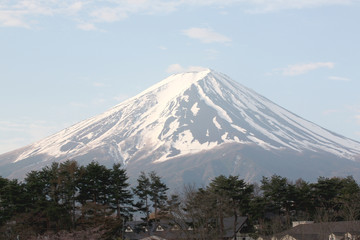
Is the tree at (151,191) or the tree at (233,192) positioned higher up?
the tree at (151,191)

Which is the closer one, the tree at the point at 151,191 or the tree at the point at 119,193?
the tree at the point at 119,193

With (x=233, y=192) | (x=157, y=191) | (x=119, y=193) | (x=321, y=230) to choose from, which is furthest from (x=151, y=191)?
(x=321, y=230)

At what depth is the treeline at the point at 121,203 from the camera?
1655 inches

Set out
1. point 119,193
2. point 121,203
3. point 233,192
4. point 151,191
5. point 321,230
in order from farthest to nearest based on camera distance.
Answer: point 151,191, point 233,192, point 121,203, point 119,193, point 321,230

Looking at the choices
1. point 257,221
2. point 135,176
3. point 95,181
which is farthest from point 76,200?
point 135,176

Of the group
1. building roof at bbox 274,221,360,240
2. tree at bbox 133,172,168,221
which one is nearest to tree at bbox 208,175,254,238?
tree at bbox 133,172,168,221

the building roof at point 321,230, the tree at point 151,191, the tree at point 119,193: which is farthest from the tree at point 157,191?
the building roof at point 321,230

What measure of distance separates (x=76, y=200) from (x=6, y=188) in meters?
5.54

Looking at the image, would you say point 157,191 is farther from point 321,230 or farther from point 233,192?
point 321,230

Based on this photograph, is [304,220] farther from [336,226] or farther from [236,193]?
[336,226]

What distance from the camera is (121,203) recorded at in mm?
50375

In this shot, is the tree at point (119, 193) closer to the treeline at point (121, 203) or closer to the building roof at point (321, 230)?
the treeline at point (121, 203)

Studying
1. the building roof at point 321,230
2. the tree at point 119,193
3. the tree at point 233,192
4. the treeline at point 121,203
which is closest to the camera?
the building roof at point 321,230

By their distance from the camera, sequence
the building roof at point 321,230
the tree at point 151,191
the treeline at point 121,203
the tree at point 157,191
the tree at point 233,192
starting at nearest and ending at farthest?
the building roof at point 321,230 → the treeline at point 121,203 → the tree at point 233,192 → the tree at point 151,191 → the tree at point 157,191
